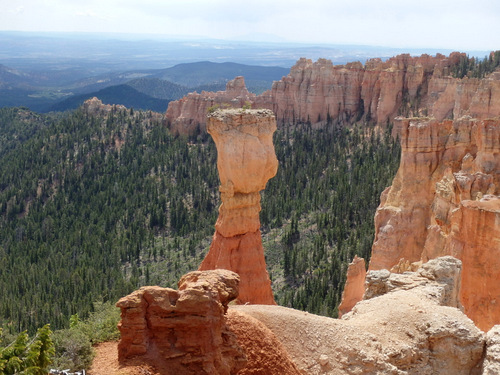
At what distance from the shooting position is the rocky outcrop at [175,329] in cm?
991

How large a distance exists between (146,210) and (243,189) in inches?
1732

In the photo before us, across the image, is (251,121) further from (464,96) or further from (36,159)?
(36,159)

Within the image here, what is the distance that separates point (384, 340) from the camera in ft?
38.2

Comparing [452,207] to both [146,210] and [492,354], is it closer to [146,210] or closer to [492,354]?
[492,354]

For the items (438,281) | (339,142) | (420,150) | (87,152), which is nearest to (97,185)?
(87,152)

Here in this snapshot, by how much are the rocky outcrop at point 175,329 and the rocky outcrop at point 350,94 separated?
178 feet

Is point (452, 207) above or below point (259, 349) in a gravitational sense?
above

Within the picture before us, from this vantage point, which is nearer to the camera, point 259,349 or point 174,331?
point 174,331

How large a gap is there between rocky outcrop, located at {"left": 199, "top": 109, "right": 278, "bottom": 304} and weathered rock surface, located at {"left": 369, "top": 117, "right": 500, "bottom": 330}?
703 cm

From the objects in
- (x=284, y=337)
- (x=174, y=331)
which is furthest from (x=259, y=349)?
(x=174, y=331)

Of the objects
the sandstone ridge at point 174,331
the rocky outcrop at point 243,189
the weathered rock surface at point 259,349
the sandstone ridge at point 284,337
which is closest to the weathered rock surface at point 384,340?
the sandstone ridge at point 284,337

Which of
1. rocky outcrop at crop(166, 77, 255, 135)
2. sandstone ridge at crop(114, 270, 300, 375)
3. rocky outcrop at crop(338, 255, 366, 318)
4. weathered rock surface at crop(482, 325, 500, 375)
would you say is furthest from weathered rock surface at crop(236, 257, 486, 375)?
rocky outcrop at crop(166, 77, 255, 135)

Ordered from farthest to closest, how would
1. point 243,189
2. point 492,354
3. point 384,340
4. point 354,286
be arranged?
1. point 354,286
2. point 243,189
3. point 384,340
4. point 492,354

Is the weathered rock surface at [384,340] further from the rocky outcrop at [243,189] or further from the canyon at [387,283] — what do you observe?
the rocky outcrop at [243,189]
